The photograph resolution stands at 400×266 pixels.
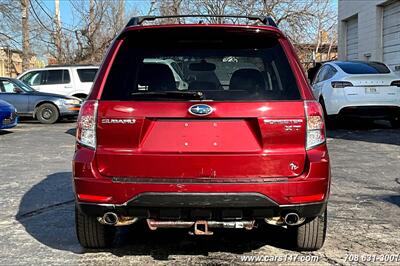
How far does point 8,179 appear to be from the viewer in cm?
782

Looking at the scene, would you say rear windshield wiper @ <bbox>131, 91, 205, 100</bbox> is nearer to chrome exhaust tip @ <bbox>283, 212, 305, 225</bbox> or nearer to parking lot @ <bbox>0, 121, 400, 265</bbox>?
chrome exhaust tip @ <bbox>283, 212, 305, 225</bbox>

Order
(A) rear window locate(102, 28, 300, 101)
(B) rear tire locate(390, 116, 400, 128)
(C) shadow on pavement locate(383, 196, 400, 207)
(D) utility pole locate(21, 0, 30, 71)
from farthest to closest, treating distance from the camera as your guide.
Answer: (D) utility pole locate(21, 0, 30, 71), (B) rear tire locate(390, 116, 400, 128), (C) shadow on pavement locate(383, 196, 400, 207), (A) rear window locate(102, 28, 300, 101)

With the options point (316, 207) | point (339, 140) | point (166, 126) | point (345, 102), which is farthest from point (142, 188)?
point (345, 102)

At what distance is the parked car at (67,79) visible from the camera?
18.8 metres

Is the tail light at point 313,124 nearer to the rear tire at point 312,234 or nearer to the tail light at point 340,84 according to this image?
the rear tire at point 312,234

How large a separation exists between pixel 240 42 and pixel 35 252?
2.43 m

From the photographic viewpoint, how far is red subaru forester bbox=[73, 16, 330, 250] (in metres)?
3.83

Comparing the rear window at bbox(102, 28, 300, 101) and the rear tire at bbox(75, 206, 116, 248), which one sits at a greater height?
the rear window at bbox(102, 28, 300, 101)

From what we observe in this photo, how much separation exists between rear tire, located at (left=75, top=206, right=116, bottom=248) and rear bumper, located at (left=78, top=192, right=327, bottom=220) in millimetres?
517

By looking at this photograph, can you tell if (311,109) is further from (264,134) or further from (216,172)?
(216,172)

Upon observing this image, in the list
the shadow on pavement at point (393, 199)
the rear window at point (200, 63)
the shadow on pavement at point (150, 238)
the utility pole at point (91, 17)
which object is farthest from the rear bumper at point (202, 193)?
the utility pole at point (91, 17)

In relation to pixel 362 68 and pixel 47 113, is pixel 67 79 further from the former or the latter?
pixel 362 68

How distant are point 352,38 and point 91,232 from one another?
21.4 m

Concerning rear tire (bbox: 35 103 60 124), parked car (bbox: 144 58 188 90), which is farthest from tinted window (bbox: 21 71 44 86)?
parked car (bbox: 144 58 188 90)
